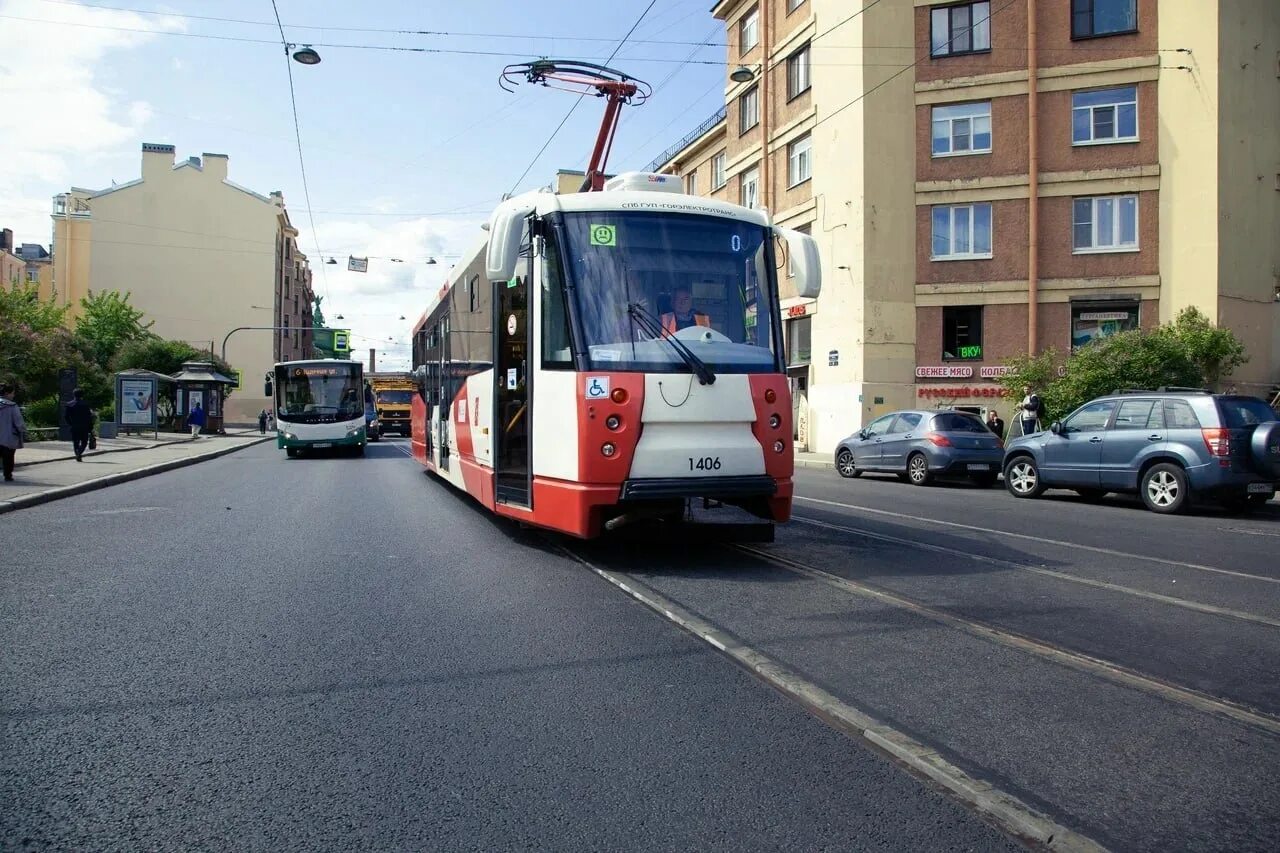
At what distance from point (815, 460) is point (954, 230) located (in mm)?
8074

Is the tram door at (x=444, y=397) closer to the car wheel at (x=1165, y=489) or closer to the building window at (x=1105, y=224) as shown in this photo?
the car wheel at (x=1165, y=489)

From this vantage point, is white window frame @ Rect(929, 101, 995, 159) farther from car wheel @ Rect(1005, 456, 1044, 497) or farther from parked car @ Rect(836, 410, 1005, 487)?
car wheel @ Rect(1005, 456, 1044, 497)

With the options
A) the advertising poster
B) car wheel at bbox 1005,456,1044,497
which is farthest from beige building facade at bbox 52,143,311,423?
car wheel at bbox 1005,456,1044,497

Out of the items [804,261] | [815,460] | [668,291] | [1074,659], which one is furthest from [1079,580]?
[815,460]

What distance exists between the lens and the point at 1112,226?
87.3ft

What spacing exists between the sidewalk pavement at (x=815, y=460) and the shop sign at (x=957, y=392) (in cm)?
331

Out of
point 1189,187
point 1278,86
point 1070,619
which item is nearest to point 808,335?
point 1189,187

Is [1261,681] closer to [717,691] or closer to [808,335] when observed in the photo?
[717,691]

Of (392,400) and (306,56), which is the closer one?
(306,56)

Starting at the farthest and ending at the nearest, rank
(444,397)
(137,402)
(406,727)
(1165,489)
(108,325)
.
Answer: (108,325) → (137,402) → (444,397) → (1165,489) → (406,727)

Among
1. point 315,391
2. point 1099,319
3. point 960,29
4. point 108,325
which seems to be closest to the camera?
point 315,391

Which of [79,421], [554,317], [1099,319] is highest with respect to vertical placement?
[1099,319]

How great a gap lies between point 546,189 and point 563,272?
3.11ft

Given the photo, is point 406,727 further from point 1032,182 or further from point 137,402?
point 137,402
